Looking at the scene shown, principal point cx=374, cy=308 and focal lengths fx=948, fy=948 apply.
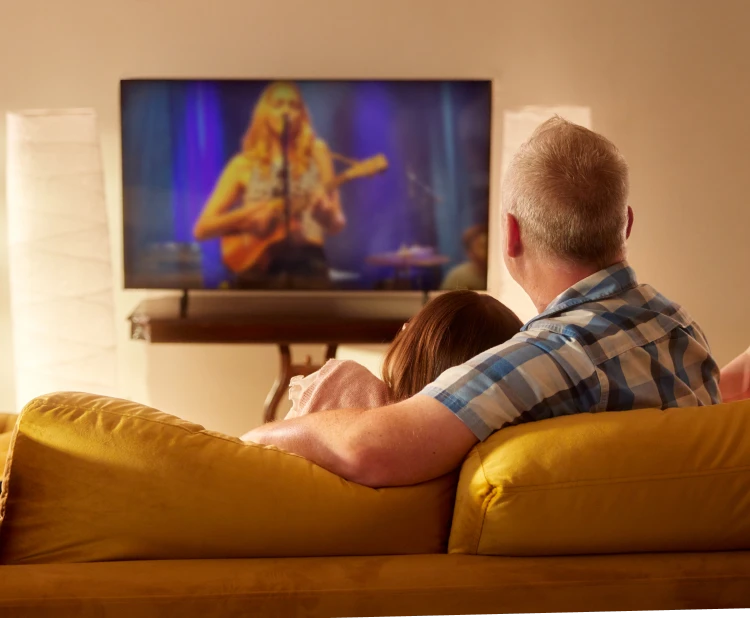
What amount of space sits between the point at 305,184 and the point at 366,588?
317cm

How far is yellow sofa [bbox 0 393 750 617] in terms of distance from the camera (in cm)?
100

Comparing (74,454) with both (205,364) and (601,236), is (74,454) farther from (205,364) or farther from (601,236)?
(205,364)

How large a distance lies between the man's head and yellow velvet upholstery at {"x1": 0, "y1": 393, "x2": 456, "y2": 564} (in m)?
0.55

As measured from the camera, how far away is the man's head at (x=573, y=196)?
1379 millimetres

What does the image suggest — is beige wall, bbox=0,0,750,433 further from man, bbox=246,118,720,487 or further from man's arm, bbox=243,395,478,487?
man's arm, bbox=243,395,478,487

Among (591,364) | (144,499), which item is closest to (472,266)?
(591,364)

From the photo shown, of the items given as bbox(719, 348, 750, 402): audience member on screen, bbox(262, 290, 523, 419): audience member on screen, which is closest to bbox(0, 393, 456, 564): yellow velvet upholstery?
bbox(262, 290, 523, 419): audience member on screen

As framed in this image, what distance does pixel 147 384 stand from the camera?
4.30m

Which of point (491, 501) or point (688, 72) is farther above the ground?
point (688, 72)

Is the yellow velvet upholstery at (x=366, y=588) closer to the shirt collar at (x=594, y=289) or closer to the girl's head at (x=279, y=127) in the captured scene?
the shirt collar at (x=594, y=289)

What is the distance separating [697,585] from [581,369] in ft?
1.09

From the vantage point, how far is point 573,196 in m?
1.38

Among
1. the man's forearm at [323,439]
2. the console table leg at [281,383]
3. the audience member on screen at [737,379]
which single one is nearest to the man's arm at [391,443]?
the man's forearm at [323,439]

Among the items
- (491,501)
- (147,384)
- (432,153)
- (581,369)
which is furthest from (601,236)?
(147,384)
